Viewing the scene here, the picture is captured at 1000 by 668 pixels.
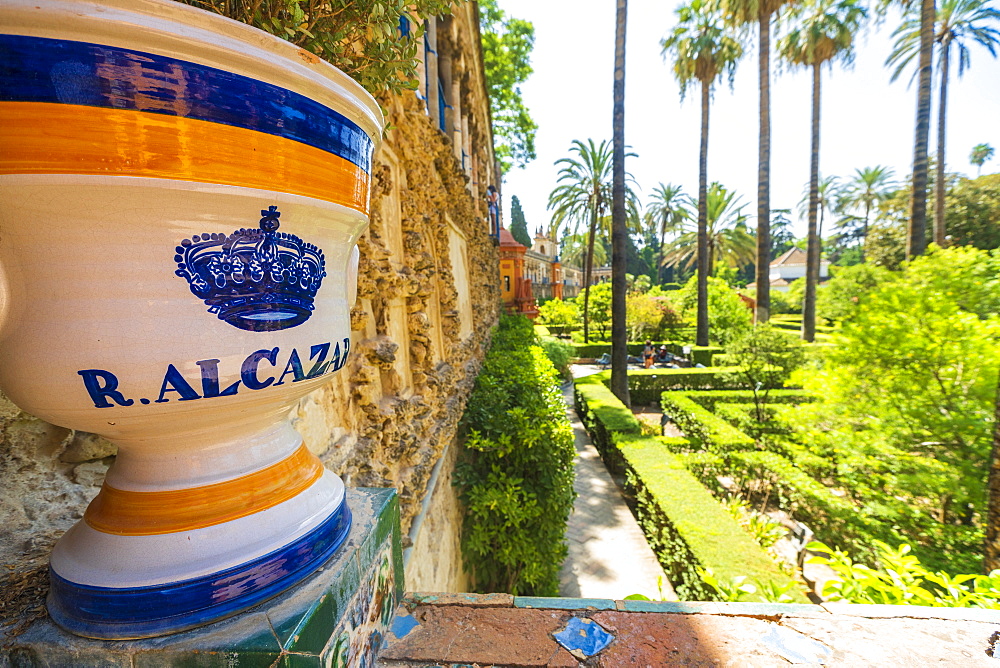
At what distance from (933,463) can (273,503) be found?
6.77 m

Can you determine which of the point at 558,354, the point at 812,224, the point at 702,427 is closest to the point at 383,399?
the point at 702,427

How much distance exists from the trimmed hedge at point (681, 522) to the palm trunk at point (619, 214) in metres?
3.13

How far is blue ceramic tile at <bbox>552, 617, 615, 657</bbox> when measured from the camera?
3.89ft

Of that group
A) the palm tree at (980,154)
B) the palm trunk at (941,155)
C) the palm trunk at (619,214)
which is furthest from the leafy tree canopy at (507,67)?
the palm tree at (980,154)

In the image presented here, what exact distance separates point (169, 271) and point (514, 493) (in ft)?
13.2

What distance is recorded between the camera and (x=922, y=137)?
13492 millimetres

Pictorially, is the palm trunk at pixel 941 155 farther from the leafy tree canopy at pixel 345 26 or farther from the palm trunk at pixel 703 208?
the leafy tree canopy at pixel 345 26

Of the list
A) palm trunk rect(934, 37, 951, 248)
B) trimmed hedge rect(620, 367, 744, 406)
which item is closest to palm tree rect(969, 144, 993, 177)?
palm trunk rect(934, 37, 951, 248)

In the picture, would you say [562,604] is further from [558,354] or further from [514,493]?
[558,354]

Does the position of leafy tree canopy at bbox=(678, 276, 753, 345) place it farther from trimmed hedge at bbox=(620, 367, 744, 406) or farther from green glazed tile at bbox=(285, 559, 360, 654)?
green glazed tile at bbox=(285, 559, 360, 654)

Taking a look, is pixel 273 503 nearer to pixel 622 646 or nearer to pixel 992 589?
pixel 622 646

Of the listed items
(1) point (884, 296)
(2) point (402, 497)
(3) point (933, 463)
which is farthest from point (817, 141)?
(2) point (402, 497)

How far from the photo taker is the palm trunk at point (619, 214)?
10.4 metres

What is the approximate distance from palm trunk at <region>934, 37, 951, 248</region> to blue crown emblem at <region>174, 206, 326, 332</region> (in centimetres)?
2352
